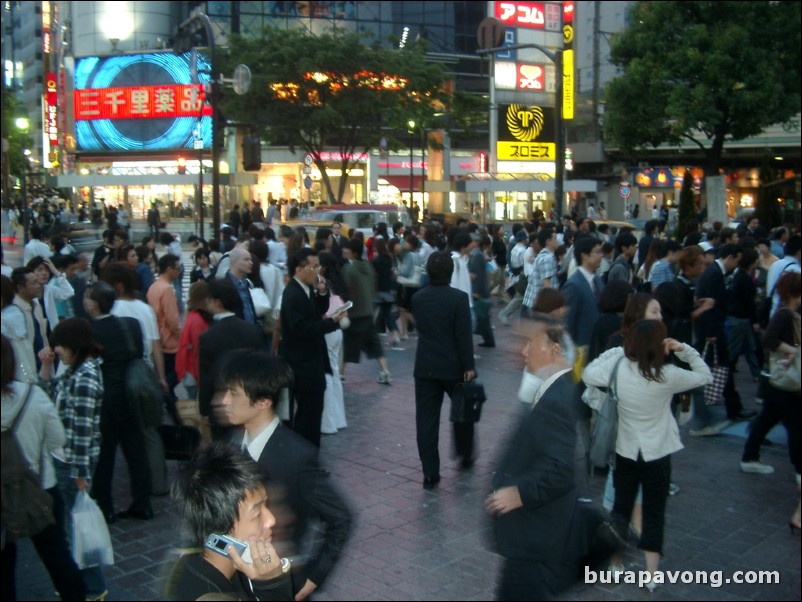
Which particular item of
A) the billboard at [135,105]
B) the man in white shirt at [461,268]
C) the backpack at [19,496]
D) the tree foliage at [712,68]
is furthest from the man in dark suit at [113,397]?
the billboard at [135,105]

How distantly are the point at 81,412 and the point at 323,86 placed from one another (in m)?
30.4

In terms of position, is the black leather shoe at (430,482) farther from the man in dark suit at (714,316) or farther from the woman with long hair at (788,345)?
the man in dark suit at (714,316)

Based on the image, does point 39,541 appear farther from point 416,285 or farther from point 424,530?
point 416,285

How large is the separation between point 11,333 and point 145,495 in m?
1.61

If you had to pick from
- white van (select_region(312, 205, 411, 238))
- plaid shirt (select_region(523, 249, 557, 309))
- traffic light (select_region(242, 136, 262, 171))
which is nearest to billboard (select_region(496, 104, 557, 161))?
white van (select_region(312, 205, 411, 238))

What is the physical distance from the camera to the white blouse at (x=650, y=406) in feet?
16.6

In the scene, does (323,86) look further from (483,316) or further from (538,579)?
(538,579)

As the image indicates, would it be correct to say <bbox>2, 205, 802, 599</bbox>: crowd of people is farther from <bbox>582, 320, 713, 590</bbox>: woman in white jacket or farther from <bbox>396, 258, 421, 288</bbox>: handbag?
<bbox>396, 258, 421, 288</bbox>: handbag

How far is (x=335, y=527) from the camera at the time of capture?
3188 millimetres

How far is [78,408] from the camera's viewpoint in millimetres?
5234

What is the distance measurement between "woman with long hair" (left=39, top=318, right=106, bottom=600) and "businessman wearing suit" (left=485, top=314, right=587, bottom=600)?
2.65 metres

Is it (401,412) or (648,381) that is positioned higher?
(648,381)

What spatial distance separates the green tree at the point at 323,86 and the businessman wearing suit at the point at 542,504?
30505mm

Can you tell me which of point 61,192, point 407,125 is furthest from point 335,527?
point 61,192
